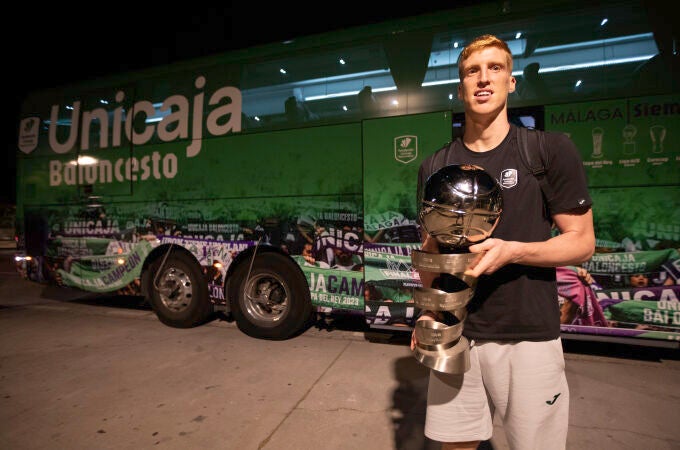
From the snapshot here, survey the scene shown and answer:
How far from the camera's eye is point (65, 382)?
10.7 feet

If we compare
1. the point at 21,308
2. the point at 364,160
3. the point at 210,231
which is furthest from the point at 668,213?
the point at 21,308

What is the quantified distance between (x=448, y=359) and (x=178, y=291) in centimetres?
433

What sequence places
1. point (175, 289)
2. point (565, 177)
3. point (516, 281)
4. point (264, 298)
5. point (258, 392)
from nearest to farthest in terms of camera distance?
1. point (565, 177)
2. point (516, 281)
3. point (258, 392)
4. point (264, 298)
5. point (175, 289)

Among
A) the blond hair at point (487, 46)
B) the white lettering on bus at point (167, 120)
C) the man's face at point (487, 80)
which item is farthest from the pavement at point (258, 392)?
the white lettering on bus at point (167, 120)

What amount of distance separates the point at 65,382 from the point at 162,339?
1104mm

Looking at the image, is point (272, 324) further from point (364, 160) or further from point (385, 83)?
point (385, 83)

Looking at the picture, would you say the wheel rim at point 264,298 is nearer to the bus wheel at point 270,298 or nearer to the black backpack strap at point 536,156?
the bus wheel at point 270,298

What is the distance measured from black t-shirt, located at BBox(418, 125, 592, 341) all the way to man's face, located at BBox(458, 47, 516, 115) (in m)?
0.16

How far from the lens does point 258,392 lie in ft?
9.84

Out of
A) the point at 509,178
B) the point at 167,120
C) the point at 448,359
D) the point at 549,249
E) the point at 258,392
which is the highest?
the point at 167,120

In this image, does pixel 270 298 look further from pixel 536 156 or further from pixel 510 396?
pixel 536 156

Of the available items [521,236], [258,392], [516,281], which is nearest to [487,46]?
[521,236]

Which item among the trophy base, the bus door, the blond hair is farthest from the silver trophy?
the bus door

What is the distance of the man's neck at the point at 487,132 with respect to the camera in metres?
1.33
